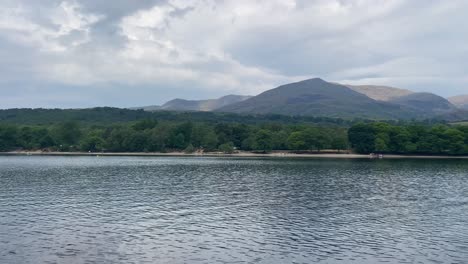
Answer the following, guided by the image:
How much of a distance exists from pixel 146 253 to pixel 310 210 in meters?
26.9

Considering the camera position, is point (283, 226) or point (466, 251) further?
point (283, 226)

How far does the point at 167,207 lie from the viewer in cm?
5900

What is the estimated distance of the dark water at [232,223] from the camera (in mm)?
36344

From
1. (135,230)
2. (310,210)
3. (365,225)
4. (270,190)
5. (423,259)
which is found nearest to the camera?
(423,259)

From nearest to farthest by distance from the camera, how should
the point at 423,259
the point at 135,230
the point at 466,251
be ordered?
the point at 423,259, the point at 466,251, the point at 135,230

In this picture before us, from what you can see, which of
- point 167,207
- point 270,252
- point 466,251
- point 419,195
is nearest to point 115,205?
point 167,207

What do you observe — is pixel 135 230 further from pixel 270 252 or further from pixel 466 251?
pixel 466 251

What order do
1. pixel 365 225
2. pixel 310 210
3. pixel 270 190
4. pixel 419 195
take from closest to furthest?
pixel 365 225, pixel 310 210, pixel 419 195, pixel 270 190

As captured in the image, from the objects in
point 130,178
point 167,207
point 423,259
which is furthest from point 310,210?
point 130,178

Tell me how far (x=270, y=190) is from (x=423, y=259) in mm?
42990

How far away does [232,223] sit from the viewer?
1925 inches

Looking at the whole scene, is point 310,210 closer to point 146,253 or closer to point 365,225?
point 365,225

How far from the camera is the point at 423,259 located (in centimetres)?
3528

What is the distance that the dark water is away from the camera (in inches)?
1431
